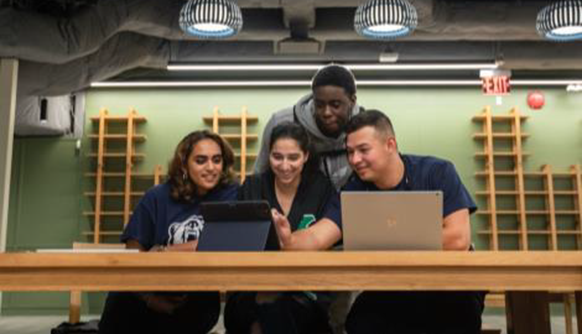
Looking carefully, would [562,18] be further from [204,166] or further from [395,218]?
[395,218]

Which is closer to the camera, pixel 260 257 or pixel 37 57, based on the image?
pixel 260 257

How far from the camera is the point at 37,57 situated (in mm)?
5164

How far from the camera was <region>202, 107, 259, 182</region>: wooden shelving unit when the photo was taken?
770cm

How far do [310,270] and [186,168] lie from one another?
1.17m

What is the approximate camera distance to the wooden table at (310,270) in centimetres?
139

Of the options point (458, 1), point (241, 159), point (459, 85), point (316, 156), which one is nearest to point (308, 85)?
point (241, 159)

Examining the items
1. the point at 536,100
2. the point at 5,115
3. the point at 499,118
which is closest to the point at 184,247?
the point at 5,115

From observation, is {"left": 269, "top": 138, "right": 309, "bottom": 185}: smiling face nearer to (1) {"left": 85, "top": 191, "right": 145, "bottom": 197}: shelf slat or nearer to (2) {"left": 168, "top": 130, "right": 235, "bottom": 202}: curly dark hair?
(2) {"left": 168, "top": 130, "right": 235, "bottom": 202}: curly dark hair

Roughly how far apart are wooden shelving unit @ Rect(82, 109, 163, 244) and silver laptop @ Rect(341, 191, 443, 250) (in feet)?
20.5

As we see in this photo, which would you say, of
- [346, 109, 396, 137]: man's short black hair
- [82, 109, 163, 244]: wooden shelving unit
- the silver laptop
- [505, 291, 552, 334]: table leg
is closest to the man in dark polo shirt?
[346, 109, 396, 137]: man's short black hair

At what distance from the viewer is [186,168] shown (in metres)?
2.46

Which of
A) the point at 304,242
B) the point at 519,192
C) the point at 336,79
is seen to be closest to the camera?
the point at 304,242

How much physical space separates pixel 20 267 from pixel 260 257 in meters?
0.57

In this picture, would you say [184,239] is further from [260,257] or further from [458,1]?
[458,1]
